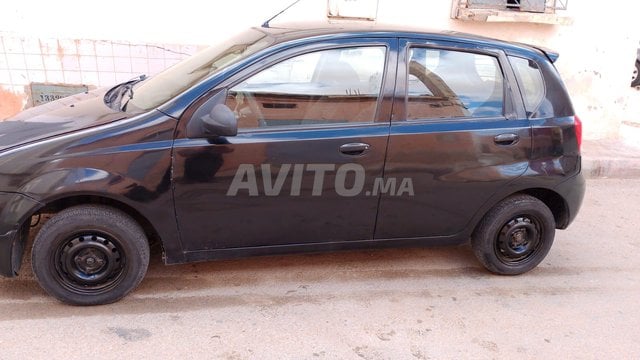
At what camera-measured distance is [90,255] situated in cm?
295

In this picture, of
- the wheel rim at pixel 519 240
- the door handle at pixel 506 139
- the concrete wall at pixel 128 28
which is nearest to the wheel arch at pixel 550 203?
the wheel rim at pixel 519 240

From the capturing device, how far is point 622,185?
5.90 meters

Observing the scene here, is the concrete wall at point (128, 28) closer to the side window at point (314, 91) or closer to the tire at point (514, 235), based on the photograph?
the side window at point (314, 91)

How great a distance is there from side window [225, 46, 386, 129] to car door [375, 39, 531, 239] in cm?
20

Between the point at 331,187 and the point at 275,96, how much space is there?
0.64 metres

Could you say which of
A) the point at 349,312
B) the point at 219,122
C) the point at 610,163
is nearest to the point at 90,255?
the point at 219,122

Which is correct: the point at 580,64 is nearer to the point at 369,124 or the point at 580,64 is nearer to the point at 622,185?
the point at 622,185

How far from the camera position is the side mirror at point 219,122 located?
2842 mm

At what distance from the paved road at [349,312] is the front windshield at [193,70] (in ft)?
3.79

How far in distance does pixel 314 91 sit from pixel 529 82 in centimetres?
149

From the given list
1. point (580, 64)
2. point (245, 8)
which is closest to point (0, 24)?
point (245, 8)

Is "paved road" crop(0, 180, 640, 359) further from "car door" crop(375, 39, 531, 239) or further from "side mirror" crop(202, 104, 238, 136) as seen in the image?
"side mirror" crop(202, 104, 238, 136)

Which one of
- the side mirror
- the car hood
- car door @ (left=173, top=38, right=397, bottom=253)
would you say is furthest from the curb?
the car hood

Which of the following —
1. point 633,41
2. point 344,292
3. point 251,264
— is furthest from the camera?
point 633,41
